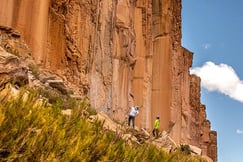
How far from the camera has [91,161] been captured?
5.31 m

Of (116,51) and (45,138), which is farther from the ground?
(116,51)

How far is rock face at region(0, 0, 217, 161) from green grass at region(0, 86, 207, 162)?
445 cm

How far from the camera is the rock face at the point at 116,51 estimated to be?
649 inches

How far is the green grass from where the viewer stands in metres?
4.33

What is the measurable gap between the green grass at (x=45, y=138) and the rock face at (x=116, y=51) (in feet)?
14.6

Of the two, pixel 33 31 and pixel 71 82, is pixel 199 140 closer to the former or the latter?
pixel 71 82

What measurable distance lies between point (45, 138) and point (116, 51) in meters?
19.2

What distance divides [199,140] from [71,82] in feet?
88.8

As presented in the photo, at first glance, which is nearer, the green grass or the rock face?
the green grass

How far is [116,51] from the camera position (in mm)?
23641

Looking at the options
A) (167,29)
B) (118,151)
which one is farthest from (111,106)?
(118,151)

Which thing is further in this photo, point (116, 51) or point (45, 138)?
point (116, 51)

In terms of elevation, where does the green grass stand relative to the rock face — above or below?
below

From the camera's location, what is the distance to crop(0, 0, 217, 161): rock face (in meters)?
16.5
